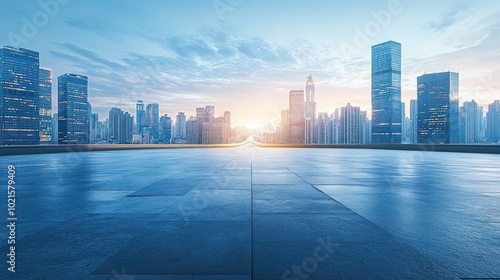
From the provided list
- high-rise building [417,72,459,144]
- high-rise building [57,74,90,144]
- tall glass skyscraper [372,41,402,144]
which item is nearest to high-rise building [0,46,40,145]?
high-rise building [57,74,90,144]

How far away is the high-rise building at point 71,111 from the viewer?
589 feet

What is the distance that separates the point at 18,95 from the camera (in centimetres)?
10512

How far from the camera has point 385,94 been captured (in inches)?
6973

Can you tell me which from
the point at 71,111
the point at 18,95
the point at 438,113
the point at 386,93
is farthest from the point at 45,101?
the point at 438,113

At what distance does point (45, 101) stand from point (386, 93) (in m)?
246

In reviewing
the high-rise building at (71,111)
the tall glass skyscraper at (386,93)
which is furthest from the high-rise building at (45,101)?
the tall glass skyscraper at (386,93)

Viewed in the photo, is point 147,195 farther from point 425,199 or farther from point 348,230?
point 425,199

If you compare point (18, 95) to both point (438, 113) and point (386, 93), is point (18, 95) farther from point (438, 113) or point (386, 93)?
point (438, 113)

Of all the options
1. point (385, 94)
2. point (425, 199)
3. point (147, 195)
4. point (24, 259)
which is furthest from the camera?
point (385, 94)

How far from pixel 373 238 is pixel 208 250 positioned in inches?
106

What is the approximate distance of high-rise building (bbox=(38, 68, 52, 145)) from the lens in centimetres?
16038

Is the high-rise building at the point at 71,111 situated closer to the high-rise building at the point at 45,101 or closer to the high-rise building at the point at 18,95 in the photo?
the high-rise building at the point at 45,101

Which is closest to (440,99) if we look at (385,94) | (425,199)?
(385,94)

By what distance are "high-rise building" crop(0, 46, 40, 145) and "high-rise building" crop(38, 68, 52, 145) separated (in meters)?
48.6
